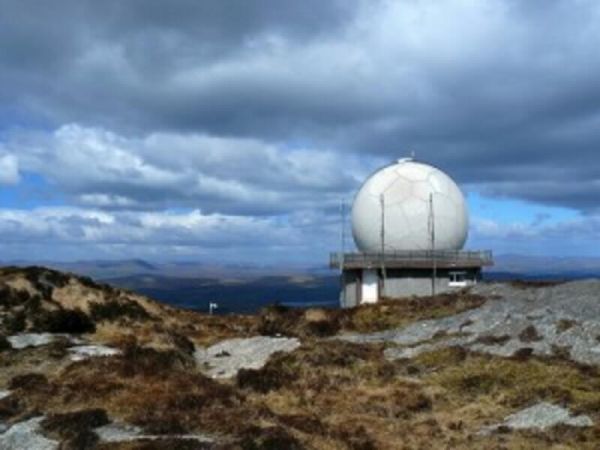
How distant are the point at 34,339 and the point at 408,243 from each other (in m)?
33.7

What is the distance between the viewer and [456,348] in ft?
113

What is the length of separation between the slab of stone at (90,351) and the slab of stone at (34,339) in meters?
1.59

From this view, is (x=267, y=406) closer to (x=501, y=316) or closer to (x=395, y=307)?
(x=501, y=316)

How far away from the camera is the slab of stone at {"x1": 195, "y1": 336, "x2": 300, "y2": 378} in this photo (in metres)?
35.0

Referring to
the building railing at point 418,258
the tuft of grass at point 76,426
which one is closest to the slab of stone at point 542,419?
the tuft of grass at point 76,426

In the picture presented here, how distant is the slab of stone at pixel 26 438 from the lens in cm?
1981

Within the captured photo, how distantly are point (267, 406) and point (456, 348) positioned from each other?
11735 mm

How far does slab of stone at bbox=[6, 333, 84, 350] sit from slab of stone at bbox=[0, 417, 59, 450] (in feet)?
49.7

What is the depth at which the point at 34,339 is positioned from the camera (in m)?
38.0

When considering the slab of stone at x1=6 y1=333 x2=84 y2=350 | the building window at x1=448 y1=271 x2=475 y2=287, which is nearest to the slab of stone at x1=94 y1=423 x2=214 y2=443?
the slab of stone at x1=6 y1=333 x2=84 y2=350

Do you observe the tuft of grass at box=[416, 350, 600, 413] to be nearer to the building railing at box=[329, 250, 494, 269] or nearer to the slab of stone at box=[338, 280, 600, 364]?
the slab of stone at box=[338, 280, 600, 364]

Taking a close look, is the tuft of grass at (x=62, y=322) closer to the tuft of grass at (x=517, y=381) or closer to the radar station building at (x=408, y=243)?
the tuft of grass at (x=517, y=381)

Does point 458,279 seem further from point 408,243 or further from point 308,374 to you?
point 308,374

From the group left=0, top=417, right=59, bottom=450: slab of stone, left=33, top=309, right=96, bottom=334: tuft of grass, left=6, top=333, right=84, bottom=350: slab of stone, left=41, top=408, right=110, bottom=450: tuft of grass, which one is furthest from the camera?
left=33, top=309, right=96, bottom=334: tuft of grass
